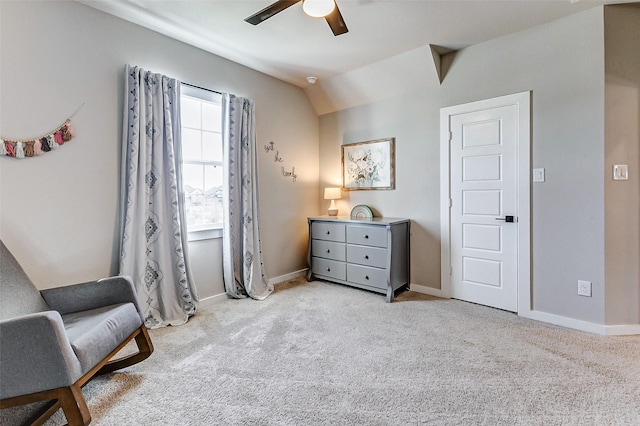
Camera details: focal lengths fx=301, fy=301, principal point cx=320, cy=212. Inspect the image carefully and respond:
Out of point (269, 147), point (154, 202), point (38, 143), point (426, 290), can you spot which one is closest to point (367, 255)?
point (426, 290)

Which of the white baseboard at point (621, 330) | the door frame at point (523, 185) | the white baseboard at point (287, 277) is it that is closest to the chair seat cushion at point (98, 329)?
the white baseboard at point (287, 277)

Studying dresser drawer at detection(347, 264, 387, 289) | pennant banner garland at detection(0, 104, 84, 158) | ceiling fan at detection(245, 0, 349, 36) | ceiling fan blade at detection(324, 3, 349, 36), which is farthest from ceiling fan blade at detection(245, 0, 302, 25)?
dresser drawer at detection(347, 264, 387, 289)

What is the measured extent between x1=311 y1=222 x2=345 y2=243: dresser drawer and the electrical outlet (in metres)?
2.20

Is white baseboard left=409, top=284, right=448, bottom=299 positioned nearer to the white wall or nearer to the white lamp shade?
the white lamp shade

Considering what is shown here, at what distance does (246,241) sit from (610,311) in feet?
10.7

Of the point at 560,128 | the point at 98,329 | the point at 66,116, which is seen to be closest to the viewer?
the point at 98,329

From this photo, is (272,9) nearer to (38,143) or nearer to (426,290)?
(38,143)

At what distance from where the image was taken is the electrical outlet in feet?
8.02

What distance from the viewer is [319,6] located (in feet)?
6.12

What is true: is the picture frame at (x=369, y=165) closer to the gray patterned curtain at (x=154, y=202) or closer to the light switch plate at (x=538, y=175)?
the light switch plate at (x=538, y=175)

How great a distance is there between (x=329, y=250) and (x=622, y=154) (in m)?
2.81

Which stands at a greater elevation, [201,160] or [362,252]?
[201,160]

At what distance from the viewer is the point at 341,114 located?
414 cm

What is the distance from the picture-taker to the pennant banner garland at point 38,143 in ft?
6.42
